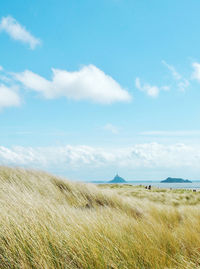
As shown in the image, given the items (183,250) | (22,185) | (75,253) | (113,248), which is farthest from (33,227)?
(22,185)

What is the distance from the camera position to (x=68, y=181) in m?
7.51

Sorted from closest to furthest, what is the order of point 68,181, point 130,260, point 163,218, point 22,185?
point 130,260 → point 163,218 → point 22,185 → point 68,181

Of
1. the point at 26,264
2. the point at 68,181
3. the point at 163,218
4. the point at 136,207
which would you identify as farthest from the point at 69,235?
the point at 68,181

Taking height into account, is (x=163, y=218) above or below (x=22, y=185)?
below

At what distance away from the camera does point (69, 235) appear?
301 centimetres

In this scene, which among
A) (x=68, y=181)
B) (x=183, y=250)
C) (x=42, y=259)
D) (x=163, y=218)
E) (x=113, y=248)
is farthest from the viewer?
(x=68, y=181)

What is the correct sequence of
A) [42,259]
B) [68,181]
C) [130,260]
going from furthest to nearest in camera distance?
[68,181]
[130,260]
[42,259]

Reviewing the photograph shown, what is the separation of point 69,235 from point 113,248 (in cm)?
49

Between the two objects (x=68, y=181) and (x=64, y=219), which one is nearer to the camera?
(x=64, y=219)

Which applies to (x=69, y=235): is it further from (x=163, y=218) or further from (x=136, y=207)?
(x=136, y=207)

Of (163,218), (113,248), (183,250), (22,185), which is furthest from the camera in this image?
(22,185)

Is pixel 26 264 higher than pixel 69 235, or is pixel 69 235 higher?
pixel 69 235

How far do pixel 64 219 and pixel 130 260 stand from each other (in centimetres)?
116

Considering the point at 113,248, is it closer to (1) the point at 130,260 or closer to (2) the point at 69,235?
(1) the point at 130,260
